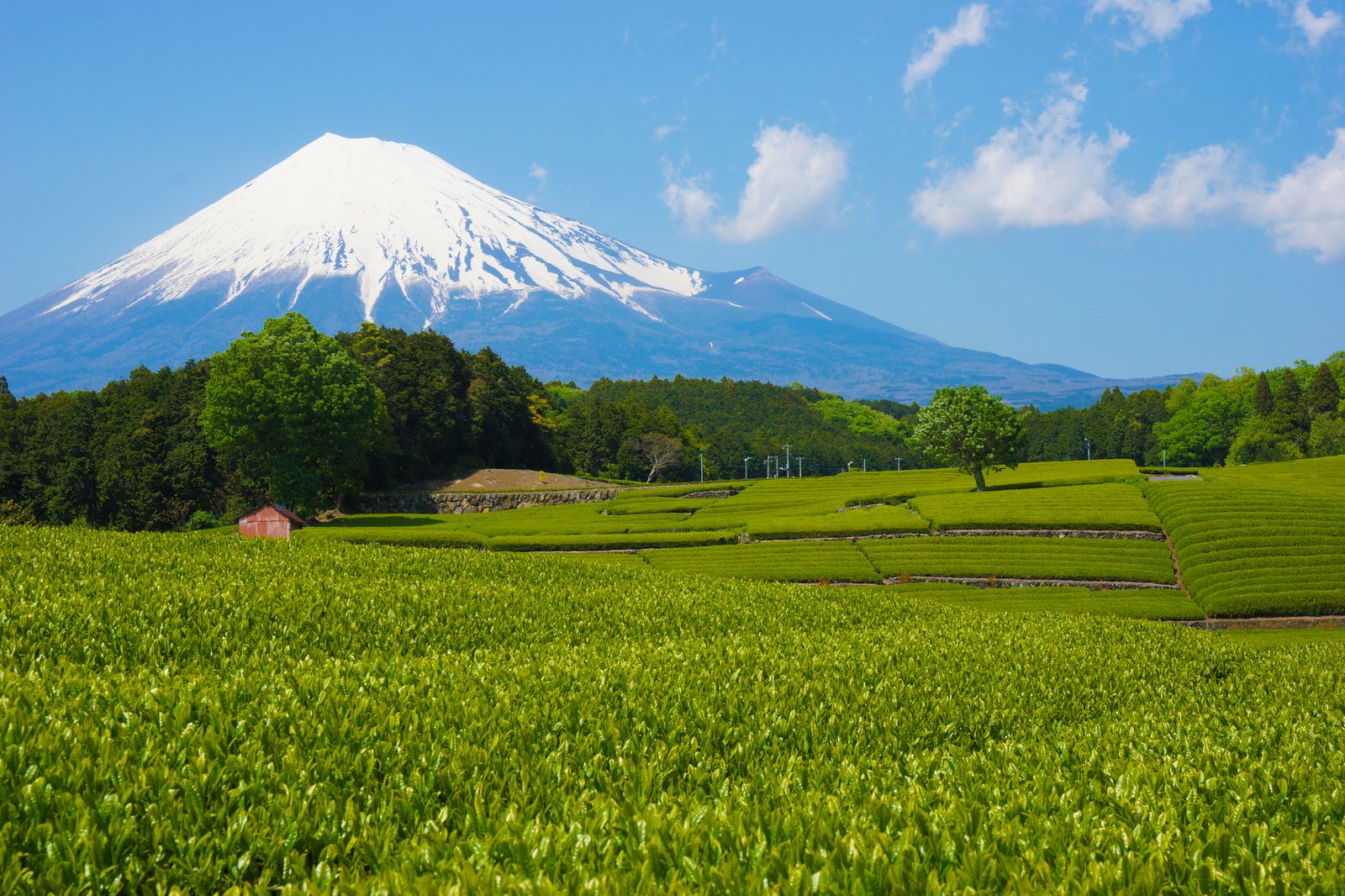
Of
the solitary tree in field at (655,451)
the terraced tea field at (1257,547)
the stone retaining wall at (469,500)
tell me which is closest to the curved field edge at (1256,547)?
the terraced tea field at (1257,547)

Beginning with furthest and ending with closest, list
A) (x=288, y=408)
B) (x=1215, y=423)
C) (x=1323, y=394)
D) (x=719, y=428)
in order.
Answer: (x=719, y=428)
(x=1215, y=423)
(x=1323, y=394)
(x=288, y=408)

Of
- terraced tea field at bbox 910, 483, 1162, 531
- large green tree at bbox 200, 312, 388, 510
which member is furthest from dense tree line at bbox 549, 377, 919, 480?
terraced tea field at bbox 910, 483, 1162, 531

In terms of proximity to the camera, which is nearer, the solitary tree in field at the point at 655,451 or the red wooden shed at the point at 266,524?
the red wooden shed at the point at 266,524

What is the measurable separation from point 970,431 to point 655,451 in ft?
183

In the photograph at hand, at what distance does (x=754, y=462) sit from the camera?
13988cm

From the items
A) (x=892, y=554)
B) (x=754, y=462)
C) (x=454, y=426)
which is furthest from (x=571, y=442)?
Answer: (x=892, y=554)

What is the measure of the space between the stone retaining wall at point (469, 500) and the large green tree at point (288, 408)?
1264 cm

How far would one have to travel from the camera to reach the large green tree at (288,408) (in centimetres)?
5250

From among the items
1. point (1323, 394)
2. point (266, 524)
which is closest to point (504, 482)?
point (266, 524)

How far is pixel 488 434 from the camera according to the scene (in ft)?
286

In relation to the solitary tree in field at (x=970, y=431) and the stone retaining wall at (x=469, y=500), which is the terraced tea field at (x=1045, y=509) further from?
the stone retaining wall at (x=469, y=500)

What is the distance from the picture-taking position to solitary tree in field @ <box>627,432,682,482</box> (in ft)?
357

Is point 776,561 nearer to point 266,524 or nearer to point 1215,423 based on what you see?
point 266,524

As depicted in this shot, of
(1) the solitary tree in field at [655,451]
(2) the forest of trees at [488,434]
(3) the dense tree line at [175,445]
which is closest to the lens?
(3) the dense tree line at [175,445]
